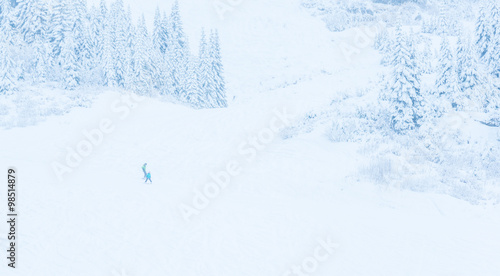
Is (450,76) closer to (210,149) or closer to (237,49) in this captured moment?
(210,149)

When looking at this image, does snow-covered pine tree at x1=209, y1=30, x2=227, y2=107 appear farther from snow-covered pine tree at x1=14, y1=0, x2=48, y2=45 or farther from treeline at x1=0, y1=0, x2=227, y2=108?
snow-covered pine tree at x1=14, y1=0, x2=48, y2=45

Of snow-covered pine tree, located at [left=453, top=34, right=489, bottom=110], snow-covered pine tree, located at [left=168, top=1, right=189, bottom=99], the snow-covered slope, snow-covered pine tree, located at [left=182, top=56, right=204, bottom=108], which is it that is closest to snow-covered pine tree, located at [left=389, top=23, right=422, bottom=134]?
the snow-covered slope

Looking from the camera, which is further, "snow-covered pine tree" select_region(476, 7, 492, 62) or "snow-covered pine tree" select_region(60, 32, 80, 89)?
→ "snow-covered pine tree" select_region(60, 32, 80, 89)

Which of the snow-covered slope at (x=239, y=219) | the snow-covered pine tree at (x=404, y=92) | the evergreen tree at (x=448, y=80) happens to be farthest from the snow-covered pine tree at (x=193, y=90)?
the snow-covered pine tree at (x=404, y=92)

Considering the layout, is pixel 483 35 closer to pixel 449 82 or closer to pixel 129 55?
pixel 449 82

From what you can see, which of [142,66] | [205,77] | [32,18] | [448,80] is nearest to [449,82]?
[448,80]

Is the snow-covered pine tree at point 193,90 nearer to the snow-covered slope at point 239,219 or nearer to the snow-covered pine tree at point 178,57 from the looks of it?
the snow-covered pine tree at point 178,57
